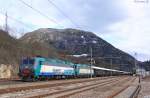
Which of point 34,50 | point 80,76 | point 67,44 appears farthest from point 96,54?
point 80,76

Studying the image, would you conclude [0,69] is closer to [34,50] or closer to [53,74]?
[53,74]

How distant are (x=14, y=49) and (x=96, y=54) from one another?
75427 mm

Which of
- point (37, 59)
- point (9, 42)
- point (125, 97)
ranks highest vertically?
point (9, 42)

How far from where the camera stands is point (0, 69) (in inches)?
2692

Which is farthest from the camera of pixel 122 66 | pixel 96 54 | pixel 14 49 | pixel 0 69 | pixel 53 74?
pixel 122 66

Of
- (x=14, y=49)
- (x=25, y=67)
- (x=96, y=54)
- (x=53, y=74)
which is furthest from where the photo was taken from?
(x=96, y=54)

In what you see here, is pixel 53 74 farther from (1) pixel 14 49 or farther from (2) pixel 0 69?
(1) pixel 14 49

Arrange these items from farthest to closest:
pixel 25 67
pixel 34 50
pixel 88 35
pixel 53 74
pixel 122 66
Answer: pixel 122 66 < pixel 88 35 < pixel 34 50 < pixel 53 74 < pixel 25 67

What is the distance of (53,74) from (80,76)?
1100 inches

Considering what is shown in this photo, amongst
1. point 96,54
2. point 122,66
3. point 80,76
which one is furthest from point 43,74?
point 122,66

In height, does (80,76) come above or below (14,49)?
below

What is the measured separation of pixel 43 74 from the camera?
172 ft

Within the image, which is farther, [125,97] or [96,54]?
[96,54]

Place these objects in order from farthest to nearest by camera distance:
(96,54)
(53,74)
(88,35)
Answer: (96,54), (88,35), (53,74)
